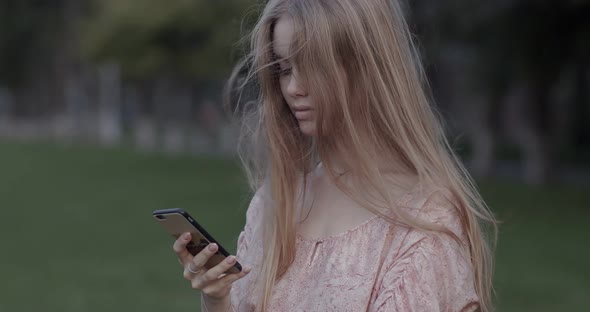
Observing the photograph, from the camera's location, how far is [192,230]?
82.3 inches

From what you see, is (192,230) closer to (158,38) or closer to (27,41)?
(158,38)

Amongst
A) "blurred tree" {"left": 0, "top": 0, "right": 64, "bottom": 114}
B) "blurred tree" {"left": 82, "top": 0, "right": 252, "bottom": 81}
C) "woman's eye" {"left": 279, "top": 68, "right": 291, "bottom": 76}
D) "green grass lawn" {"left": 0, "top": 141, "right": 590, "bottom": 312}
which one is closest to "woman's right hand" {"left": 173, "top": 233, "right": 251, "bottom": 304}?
"woman's eye" {"left": 279, "top": 68, "right": 291, "bottom": 76}

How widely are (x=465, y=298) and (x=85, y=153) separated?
2916 centimetres

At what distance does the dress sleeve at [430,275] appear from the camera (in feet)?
6.61

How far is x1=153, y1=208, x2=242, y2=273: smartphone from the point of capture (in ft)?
6.78

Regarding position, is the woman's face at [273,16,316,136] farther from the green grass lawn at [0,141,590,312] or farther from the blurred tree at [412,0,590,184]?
the blurred tree at [412,0,590,184]

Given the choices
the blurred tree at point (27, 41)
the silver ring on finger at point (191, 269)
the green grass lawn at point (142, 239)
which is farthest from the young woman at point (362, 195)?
the blurred tree at point (27, 41)

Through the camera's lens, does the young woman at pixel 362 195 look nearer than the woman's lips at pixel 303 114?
Yes

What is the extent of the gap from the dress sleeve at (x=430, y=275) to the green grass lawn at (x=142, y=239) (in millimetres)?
958

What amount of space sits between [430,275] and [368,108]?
14.5 inches

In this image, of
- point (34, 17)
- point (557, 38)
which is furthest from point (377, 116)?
point (34, 17)

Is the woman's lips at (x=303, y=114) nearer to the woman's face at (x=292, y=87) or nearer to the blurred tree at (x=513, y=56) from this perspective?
the woman's face at (x=292, y=87)

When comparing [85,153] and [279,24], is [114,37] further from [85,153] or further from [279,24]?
[279,24]

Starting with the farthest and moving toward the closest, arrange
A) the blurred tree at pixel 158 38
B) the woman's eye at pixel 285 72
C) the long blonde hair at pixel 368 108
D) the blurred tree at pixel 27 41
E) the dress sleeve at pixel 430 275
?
1. the blurred tree at pixel 27 41
2. the blurred tree at pixel 158 38
3. the woman's eye at pixel 285 72
4. the long blonde hair at pixel 368 108
5. the dress sleeve at pixel 430 275
